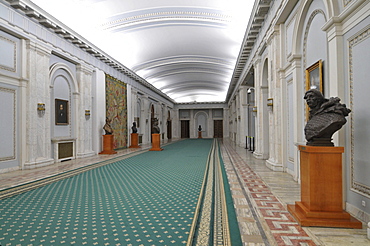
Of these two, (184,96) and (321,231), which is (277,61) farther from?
(184,96)

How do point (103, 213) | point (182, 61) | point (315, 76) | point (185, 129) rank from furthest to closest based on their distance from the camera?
point (185, 129), point (182, 61), point (315, 76), point (103, 213)

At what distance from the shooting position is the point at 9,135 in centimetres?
660

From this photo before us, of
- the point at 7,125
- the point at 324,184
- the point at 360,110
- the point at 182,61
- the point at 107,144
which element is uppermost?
the point at 182,61

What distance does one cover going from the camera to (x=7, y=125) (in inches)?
257

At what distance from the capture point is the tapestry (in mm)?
12195

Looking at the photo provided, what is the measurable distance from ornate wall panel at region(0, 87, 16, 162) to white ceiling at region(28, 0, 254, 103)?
3.33 m

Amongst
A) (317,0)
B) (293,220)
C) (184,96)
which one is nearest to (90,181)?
(293,220)

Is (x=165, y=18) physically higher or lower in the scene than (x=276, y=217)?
higher

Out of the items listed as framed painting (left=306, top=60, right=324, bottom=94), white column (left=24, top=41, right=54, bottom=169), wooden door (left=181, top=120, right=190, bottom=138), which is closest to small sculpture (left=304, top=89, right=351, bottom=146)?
framed painting (left=306, top=60, right=324, bottom=94)

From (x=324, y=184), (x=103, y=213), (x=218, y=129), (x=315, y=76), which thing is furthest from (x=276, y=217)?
(x=218, y=129)

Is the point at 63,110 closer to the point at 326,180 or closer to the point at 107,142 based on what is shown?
the point at 107,142

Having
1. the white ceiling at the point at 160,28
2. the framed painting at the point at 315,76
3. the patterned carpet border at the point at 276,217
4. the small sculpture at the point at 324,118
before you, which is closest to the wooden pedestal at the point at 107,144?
the white ceiling at the point at 160,28

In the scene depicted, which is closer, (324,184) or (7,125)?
(324,184)

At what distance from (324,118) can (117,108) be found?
38.1 ft
